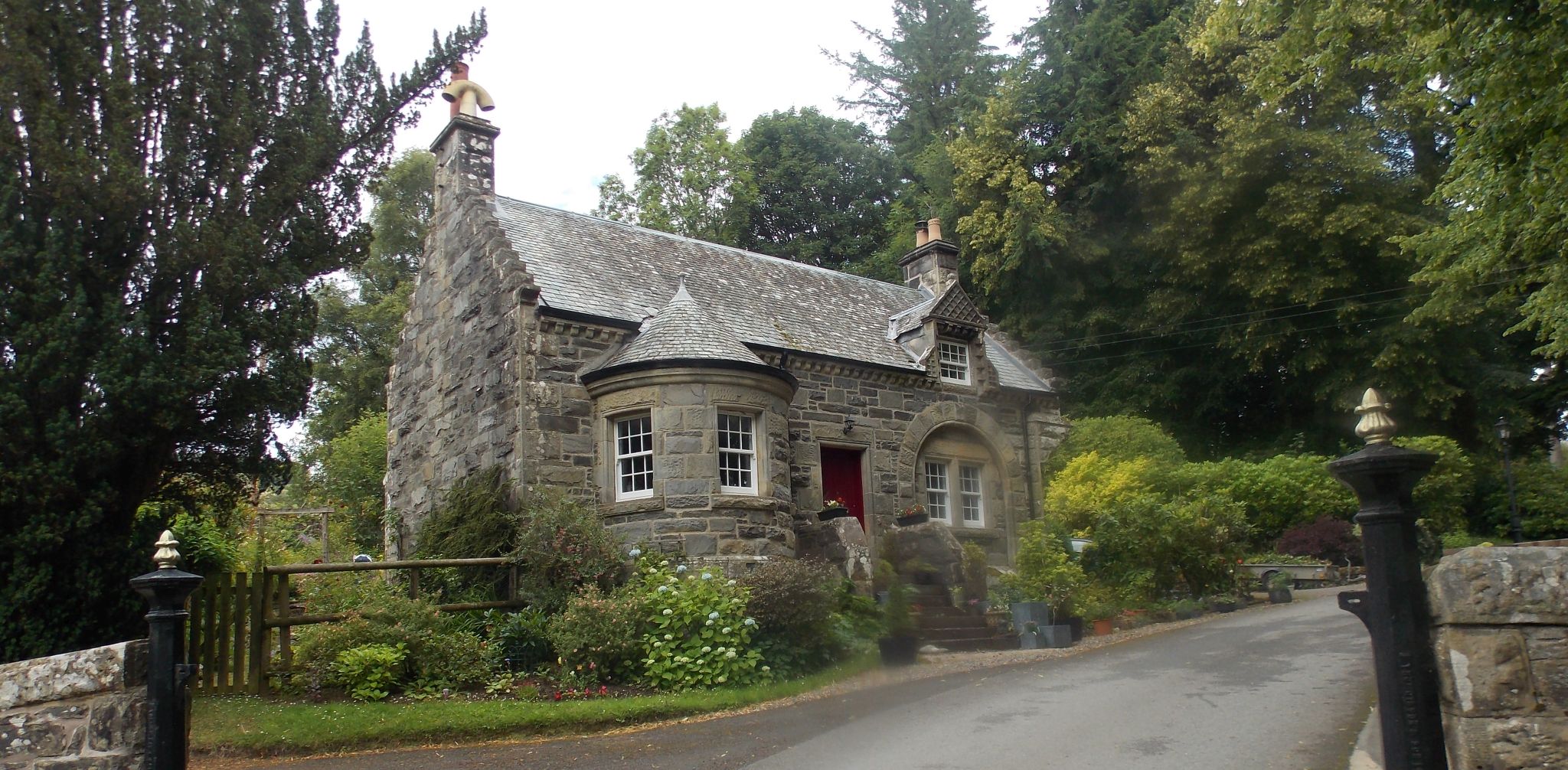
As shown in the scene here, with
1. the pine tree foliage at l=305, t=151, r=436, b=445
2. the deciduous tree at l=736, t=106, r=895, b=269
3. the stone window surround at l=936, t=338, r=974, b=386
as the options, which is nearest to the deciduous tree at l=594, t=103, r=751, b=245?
the deciduous tree at l=736, t=106, r=895, b=269

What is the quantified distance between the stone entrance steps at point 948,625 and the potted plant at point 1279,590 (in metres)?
4.79

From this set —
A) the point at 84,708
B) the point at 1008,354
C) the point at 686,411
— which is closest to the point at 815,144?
the point at 1008,354

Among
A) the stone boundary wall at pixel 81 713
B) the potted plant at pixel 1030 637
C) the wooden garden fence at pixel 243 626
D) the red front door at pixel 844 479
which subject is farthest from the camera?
the red front door at pixel 844 479

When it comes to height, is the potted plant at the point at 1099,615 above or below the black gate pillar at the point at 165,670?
below

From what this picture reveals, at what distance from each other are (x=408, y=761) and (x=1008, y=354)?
1752 centimetres

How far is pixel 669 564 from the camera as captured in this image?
14.2 meters

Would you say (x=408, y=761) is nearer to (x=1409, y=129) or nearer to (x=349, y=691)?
(x=349, y=691)

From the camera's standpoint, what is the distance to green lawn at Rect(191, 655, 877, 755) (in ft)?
31.0

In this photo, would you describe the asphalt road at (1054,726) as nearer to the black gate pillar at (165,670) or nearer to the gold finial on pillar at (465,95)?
the black gate pillar at (165,670)

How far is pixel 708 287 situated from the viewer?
19172mm

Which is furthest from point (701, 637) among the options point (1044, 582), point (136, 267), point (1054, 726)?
point (136, 267)

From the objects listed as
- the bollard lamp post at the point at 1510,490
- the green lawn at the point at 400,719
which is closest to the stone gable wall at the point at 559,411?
the green lawn at the point at 400,719

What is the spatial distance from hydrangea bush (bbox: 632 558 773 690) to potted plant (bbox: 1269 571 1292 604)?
8825 millimetres

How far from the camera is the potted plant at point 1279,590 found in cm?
1639
